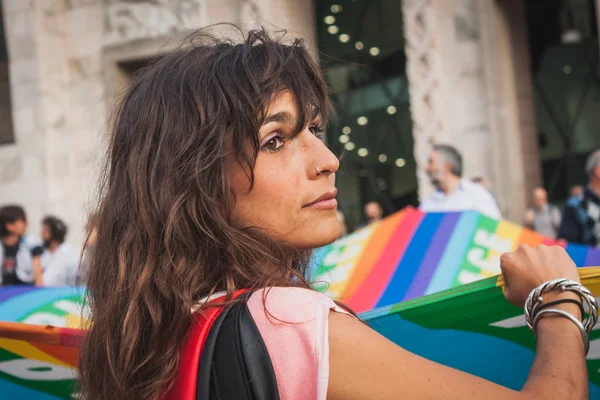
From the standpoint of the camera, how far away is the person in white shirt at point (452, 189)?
24.0 ft

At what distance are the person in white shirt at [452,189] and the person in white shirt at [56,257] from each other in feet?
11.0

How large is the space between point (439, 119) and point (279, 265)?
10954 millimetres

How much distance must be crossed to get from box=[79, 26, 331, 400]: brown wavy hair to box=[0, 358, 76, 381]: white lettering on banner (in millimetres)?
759

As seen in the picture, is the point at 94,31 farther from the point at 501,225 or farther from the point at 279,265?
the point at 279,265

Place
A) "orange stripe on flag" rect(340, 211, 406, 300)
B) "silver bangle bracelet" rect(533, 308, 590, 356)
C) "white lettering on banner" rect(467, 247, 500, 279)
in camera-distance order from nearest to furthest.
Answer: "silver bangle bracelet" rect(533, 308, 590, 356)
"white lettering on banner" rect(467, 247, 500, 279)
"orange stripe on flag" rect(340, 211, 406, 300)

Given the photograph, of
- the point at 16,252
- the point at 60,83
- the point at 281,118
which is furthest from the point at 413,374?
the point at 60,83

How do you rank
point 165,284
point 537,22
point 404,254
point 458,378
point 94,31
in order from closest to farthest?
point 458,378 → point 165,284 → point 404,254 → point 537,22 → point 94,31

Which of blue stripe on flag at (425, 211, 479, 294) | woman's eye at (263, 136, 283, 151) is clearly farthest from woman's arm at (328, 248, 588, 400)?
blue stripe on flag at (425, 211, 479, 294)

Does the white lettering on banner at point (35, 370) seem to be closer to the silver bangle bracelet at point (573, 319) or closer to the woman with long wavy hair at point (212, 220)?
the woman with long wavy hair at point (212, 220)

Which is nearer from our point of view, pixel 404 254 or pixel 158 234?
pixel 158 234

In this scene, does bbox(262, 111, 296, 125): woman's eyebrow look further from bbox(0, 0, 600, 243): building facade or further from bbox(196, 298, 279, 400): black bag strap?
bbox(0, 0, 600, 243): building facade

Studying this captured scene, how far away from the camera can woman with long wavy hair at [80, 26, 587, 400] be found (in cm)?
157

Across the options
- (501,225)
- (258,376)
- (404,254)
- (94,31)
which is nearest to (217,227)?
(258,376)

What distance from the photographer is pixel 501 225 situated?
5074 mm
